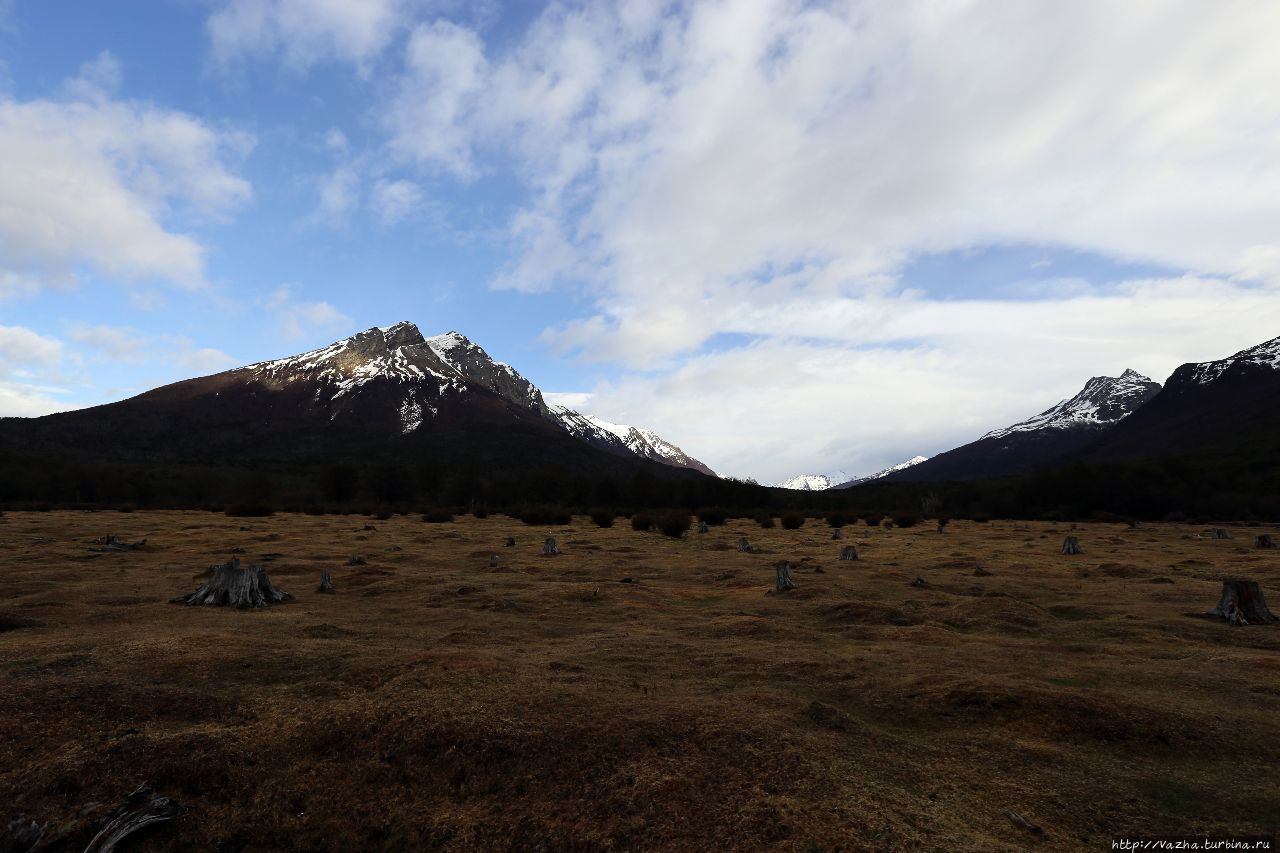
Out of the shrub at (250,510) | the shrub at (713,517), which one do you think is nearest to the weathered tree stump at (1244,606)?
the shrub at (713,517)

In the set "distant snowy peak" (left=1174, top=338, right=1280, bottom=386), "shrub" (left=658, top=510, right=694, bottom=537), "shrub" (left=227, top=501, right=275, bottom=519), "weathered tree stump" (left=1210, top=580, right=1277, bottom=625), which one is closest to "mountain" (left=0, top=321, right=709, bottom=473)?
"shrub" (left=227, top=501, right=275, bottom=519)

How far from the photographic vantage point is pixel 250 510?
166 feet

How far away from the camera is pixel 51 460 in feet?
238

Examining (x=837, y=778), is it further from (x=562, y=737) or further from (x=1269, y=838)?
(x=1269, y=838)

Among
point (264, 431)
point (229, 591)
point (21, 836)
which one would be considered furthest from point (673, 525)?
point (264, 431)

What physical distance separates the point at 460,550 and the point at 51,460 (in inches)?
2940

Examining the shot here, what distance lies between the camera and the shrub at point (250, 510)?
163 feet

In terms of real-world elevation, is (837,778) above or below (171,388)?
below

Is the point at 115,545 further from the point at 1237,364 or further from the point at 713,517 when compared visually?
the point at 1237,364

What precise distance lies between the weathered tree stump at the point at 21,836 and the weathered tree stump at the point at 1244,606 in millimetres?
18757

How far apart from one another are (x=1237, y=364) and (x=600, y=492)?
200 m

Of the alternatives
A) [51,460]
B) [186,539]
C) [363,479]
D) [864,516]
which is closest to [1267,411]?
[864,516]

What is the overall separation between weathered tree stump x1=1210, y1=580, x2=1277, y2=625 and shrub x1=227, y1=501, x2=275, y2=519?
2203 inches

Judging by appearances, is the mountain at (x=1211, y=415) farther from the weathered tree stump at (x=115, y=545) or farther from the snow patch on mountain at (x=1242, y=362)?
the weathered tree stump at (x=115, y=545)
